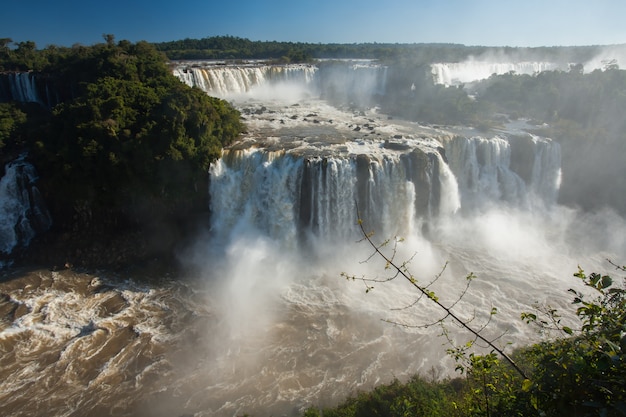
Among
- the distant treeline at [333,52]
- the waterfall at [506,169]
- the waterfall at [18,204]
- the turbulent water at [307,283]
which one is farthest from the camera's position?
the distant treeline at [333,52]

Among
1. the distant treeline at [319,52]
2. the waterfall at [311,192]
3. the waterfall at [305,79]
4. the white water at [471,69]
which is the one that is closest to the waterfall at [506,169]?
the waterfall at [311,192]

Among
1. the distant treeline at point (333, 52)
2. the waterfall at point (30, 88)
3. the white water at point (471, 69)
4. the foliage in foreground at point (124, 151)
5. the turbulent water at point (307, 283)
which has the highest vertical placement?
the distant treeline at point (333, 52)

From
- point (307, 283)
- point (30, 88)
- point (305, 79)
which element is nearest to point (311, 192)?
point (307, 283)

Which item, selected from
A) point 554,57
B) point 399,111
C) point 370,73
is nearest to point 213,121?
point 399,111

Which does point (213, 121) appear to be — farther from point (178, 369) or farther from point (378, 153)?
point (178, 369)

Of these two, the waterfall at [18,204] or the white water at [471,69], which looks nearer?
the waterfall at [18,204]

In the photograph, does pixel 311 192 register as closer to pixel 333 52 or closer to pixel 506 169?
pixel 506 169

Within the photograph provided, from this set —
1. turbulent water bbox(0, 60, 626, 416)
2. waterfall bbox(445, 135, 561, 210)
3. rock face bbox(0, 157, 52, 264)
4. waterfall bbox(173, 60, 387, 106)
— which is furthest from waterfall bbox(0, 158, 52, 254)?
waterfall bbox(445, 135, 561, 210)

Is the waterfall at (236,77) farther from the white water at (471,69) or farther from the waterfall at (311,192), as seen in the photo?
the white water at (471,69)
